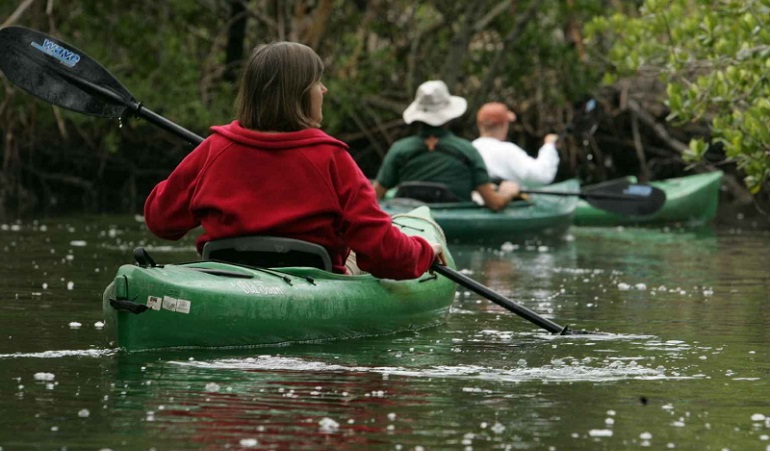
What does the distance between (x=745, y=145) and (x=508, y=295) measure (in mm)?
1515

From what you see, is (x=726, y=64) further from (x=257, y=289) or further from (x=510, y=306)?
(x=257, y=289)

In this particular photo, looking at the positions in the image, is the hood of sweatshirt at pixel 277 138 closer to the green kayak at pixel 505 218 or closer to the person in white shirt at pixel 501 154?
the green kayak at pixel 505 218

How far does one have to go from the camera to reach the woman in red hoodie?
609 centimetres

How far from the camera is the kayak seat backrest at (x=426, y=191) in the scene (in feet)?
39.8

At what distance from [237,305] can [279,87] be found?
32.9 inches

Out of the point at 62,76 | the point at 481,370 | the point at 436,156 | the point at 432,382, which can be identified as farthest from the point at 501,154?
the point at 432,382

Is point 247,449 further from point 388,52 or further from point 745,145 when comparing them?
point 388,52

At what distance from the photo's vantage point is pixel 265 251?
6.26 meters

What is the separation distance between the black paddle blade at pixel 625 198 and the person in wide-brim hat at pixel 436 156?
125 cm

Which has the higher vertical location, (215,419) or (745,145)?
(745,145)

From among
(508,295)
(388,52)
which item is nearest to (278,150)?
(508,295)

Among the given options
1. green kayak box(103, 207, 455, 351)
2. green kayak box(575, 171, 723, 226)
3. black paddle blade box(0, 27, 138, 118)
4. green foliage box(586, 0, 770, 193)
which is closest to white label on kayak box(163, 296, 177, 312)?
green kayak box(103, 207, 455, 351)

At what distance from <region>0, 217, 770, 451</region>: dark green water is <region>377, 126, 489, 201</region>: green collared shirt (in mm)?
2866

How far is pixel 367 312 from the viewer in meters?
6.73
